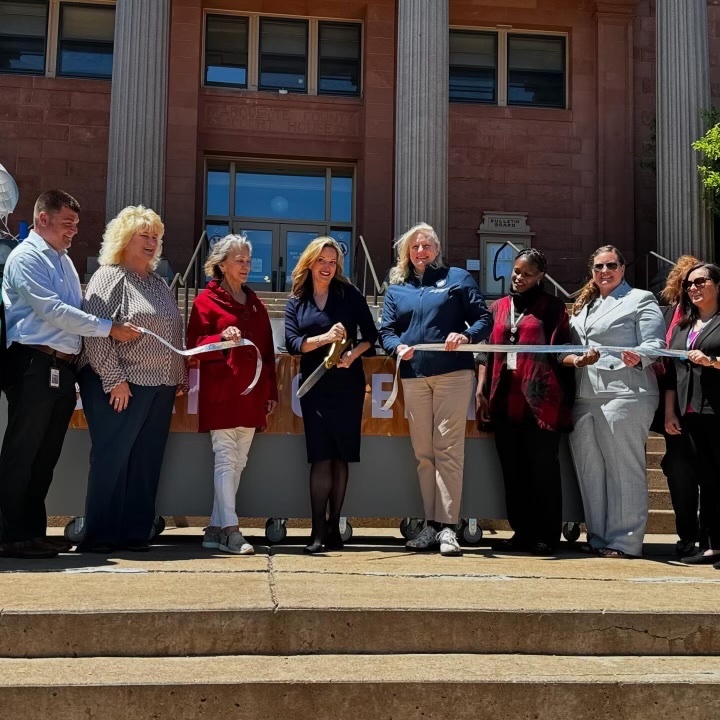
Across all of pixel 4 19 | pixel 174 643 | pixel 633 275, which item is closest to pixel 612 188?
pixel 633 275

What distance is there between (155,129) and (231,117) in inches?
186

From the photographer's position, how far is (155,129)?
58.6 feet

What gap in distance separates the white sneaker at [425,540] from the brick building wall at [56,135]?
16.9 metres

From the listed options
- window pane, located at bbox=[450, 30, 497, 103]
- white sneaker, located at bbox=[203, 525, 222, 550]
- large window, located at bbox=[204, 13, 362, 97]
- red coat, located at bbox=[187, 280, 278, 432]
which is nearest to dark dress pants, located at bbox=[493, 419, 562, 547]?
red coat, located at bbox=[187, 280, 278, 432]

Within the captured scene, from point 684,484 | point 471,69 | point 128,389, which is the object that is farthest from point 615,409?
point 471,69

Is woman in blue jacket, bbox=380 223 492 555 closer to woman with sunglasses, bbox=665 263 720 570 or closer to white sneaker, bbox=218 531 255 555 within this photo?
white sneaker, bbox=218 531 255 555

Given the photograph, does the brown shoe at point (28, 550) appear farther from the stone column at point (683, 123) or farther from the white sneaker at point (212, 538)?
the stone column at point (683, 123)

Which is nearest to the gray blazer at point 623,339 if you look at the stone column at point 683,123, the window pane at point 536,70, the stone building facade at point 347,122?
the stone column at point 683,123

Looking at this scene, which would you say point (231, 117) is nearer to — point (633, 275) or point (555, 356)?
point (633, 275)

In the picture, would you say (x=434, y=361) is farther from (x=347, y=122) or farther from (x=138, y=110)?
(x=347, y=122)

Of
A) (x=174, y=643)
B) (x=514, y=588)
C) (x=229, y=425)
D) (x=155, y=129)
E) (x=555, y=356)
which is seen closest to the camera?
(x=174, y=643)

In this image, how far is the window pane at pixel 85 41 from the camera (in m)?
22.3

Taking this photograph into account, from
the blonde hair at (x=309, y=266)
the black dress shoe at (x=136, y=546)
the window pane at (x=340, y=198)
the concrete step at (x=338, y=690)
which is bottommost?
the concrete step at (x=338, y=690)

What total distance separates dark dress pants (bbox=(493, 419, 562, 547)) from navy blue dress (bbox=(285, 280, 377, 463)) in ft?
3.38
